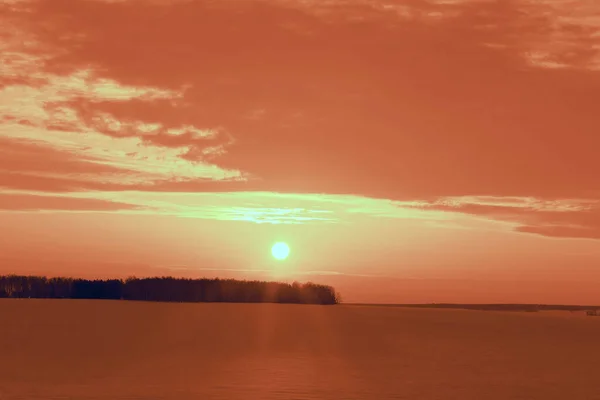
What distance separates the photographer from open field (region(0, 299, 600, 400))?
49.6ft

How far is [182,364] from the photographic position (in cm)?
1888

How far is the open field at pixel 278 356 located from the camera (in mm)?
15105

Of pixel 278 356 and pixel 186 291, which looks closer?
pixel 278 356

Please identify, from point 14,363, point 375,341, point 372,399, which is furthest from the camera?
point 375,341

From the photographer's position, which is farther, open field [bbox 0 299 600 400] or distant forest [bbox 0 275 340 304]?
distant forest [bbox 0 275 340 304]

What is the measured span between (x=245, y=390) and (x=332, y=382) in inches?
83.9

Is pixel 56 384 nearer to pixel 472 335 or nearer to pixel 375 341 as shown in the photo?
pixel 375 341

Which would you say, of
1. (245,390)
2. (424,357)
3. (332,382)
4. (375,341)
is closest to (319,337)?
(375,341)

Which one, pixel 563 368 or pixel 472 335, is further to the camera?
pixel 472 335

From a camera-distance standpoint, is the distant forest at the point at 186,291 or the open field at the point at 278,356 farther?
the distant forest at the point at 186,291

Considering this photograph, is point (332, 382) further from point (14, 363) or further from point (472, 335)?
point (472, 335)

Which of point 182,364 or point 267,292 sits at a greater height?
point 267,292

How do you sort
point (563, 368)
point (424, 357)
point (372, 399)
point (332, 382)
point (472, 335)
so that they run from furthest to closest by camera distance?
point (472, 335), point (424, 357), point (563, 368), point (332, 382), point (372, 399)

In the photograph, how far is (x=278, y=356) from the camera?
20.8 m
